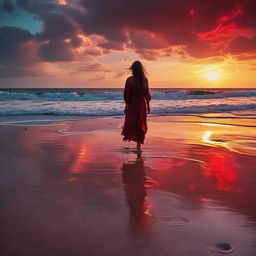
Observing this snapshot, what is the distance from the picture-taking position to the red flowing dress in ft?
19.4

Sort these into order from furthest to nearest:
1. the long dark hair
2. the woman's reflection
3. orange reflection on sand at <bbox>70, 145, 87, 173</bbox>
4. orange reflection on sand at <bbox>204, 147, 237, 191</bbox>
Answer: the long dark hair
orange reflection on sand at <bbox>70, 145, 87, 173</bbox>
orange reflection on sand at <bbox>204, 147, 237, 191</bbox>
the woman's reflection

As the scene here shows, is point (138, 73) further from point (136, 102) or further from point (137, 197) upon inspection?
point (137, 197)

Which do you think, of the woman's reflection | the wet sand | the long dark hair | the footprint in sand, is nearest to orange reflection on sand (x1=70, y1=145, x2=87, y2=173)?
the wet sand

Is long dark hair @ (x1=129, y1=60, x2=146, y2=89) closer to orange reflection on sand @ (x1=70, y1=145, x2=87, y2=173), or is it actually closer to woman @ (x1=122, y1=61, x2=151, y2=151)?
woman @ (x1=122, y1=61, x2=151, y2=151)

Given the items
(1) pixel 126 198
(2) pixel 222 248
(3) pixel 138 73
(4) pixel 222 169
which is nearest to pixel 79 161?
(1) pixel 126 198

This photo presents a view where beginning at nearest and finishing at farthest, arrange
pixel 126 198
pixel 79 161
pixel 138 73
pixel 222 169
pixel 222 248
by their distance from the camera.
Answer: pixel 222 248 → pixel 126 198 → pixel 222 169 → pixel 79 161 → pixel 138 73

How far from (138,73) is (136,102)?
55 centimetres

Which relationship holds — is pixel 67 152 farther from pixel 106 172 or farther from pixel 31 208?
pixel 31 208

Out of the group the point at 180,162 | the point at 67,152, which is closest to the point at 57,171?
the point at 67,152

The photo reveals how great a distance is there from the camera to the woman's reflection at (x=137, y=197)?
2.73 metres

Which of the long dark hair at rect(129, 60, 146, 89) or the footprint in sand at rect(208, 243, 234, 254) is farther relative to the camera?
the long dark hair at rect(129, 60, 146, 89)

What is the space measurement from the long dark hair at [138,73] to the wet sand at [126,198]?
126 cm

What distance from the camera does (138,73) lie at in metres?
5.83

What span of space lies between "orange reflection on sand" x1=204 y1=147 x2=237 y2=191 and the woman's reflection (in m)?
0.92
